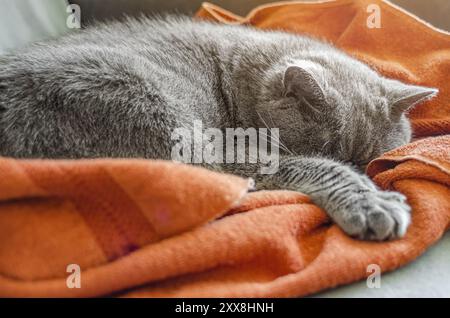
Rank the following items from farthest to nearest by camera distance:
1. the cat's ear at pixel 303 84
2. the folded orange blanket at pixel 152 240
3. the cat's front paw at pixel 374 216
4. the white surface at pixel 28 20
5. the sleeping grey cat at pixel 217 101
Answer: the white surface at pixel 28 20 → the cat's ear at pixel 303 84 → the sleeping grey cat at pixel 217 101 → the cat's front paw at pixel 374 216 → the folded orange blanket at pixel 152 240

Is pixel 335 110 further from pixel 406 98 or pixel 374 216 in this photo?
pixel 374 216

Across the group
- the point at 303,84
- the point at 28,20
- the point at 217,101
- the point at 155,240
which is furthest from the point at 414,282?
the point at 28,20

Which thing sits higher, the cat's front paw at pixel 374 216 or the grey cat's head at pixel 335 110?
the grey cat's head at pixel 335 110

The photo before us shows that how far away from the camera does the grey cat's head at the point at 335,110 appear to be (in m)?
1.25

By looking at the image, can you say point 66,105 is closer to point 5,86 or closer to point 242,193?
point 5,86

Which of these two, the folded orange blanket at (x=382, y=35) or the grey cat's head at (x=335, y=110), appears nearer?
the grey cat's head at (x=335, y=110)

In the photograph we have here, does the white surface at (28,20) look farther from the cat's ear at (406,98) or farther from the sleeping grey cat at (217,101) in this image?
the cat's ear at (406,98)

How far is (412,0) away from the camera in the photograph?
68.9 inches

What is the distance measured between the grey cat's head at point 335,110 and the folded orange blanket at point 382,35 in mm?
192

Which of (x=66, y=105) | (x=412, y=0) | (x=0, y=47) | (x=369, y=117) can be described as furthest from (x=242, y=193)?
(x=412, y=0)

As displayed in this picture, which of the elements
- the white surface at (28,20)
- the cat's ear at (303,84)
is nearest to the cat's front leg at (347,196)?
the cat's ear at (303,84)

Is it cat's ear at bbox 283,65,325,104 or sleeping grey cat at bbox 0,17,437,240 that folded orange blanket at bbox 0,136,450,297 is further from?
cat's ear at bbox 283,65,325,104

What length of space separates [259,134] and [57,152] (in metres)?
0.54

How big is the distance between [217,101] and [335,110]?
0.33 m
